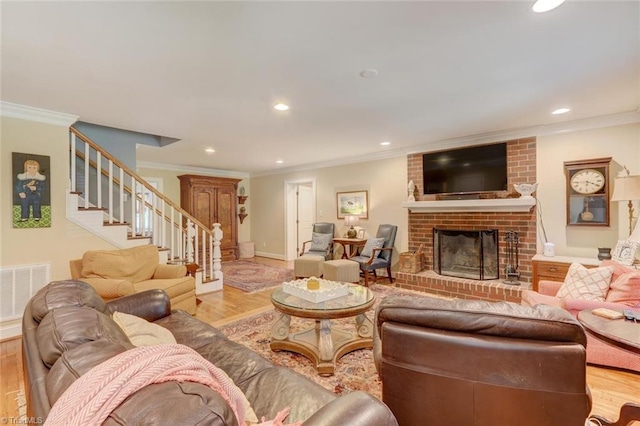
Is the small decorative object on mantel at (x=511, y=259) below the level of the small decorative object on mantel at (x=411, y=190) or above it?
below

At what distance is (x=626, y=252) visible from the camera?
9.56ft

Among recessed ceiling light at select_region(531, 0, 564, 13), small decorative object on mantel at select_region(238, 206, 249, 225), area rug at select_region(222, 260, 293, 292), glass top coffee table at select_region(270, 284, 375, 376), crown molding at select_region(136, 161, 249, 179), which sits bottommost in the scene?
area rug at select_region(222, 260, 293, 292)

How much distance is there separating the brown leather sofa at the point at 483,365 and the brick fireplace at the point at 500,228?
305cm

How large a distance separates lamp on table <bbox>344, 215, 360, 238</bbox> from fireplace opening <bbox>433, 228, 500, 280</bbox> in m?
1.50

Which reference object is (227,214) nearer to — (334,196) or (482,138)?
(334,196)

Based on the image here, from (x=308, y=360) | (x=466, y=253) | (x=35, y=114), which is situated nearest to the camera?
(x=308, y=360)

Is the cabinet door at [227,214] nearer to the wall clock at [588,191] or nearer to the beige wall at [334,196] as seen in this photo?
the beige wall at [334,196]

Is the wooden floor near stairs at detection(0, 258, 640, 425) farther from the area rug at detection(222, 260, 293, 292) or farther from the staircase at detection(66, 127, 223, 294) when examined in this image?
the area rug at detection(222, 260, 293, 292)

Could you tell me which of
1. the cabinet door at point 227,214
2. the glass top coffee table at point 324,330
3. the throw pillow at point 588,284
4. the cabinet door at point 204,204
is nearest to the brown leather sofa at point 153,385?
the glass top coffee table at point 324,330

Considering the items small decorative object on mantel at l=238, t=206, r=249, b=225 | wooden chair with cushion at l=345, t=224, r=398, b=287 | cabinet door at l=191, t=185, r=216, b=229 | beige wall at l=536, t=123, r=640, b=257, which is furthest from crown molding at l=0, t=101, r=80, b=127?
beige wall at l=536, t=123, r=640, b=257

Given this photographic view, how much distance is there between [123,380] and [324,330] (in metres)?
1.83

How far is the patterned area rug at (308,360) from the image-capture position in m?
2.10

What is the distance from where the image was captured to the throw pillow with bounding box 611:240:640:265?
2.87m

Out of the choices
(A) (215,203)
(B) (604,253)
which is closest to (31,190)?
(A) (215,203)
